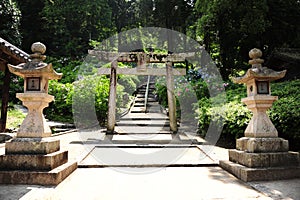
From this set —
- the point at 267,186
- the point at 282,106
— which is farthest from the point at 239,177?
the point at 282,106

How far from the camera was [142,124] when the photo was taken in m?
10.0

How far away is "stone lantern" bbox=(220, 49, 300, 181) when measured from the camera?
12.2 feet

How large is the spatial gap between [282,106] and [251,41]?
10877 mm

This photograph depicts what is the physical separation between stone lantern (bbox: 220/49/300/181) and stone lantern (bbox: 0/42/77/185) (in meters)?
2.93

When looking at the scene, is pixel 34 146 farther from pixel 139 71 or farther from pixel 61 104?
pixel 61 104

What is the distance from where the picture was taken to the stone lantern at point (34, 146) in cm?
343

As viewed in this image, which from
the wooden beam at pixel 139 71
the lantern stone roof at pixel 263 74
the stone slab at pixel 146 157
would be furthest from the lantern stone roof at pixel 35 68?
the wooden beam at pixel 139 71

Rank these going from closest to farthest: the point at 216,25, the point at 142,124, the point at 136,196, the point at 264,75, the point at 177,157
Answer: the point at 136,196, the point at 264,75, the point at 177,157, the point at 142,124, the point at 216,25

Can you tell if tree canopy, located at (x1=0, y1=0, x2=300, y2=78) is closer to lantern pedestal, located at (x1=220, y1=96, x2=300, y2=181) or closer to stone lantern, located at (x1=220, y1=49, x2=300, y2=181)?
stone lantern, located at (x1=220, y1=49, x2=300, y2=181)

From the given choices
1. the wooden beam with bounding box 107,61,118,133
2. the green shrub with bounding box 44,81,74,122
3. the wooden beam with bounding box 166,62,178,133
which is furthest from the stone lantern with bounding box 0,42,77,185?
the green shrub with bounding box 44,81,74,122

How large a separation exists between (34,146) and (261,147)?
3.58 m

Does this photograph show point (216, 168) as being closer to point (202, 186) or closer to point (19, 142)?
point (202, 186)

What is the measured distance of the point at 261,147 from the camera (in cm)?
386

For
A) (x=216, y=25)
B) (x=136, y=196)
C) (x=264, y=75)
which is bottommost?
(x=136, y=196)
